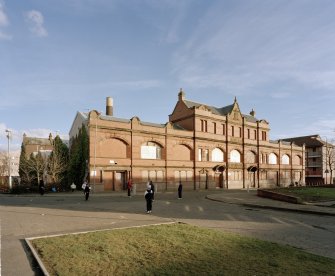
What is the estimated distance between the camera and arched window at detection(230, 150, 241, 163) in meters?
53.2

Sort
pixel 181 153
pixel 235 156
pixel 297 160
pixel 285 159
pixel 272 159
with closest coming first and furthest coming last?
pixel 181 153 < pixel 235 156 < pixel 272 159 < pixel 285 159 < pixel 297 160

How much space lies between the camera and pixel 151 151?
138ft

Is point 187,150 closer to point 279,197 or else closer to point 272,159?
point 279,197

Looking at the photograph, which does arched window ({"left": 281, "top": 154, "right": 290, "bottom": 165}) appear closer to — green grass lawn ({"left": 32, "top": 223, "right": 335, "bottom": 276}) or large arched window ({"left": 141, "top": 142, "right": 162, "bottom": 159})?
large arched window ({"left": 141, "top": 142, "right": 162, "bottom": 159})

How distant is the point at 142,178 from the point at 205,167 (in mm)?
12138

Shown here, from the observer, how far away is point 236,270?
6.47 metres

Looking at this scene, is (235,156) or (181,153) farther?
(235,156)

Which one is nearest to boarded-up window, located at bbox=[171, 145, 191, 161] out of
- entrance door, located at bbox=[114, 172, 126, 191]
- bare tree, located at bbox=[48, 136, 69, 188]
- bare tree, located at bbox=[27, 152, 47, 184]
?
entrance door, located at bbox=[114, 172, 126, 191]

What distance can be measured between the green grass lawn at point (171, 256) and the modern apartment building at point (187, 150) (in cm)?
2600

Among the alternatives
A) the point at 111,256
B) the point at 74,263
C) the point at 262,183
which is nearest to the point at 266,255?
the point at 111,256

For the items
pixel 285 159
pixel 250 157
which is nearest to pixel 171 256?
pixel 250 157

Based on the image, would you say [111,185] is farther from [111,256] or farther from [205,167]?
[111,256]

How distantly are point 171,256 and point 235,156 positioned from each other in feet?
158

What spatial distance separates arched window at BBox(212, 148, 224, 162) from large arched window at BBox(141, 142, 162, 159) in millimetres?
11281
